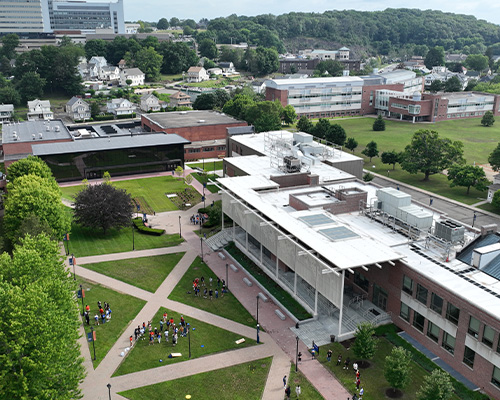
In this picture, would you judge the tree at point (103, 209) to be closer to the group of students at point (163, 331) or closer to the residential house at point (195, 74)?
the group of students at point (163, 331)

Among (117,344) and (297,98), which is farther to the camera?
(297,98)

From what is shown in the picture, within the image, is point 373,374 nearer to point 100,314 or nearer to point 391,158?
point 100,314

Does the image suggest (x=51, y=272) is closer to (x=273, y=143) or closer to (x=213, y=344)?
(x=213, y=344)

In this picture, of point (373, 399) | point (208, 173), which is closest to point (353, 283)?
point (373, 399)

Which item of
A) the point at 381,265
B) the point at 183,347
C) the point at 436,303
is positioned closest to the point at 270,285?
the point at 381,265

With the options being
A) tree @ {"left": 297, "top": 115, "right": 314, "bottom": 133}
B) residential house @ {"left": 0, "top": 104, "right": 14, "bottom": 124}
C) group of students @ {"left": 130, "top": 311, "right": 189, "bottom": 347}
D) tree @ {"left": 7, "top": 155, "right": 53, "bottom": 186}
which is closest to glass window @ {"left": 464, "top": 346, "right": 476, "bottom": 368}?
group of students @ {"left": 130, "top": 311, "right": 189, "bottom": 347}
